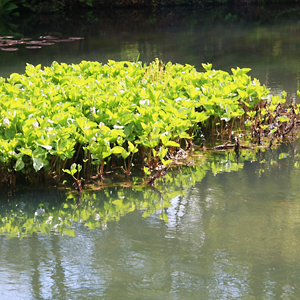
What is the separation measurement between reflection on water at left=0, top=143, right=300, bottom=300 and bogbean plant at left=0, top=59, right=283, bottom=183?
26 cm

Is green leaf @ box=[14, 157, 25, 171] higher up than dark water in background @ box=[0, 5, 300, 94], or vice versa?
→ dark water in background @ box=[0, 5, 300, 94]

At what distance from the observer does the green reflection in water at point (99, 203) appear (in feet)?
9.11

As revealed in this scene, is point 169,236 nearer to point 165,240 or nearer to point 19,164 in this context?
point 165,240

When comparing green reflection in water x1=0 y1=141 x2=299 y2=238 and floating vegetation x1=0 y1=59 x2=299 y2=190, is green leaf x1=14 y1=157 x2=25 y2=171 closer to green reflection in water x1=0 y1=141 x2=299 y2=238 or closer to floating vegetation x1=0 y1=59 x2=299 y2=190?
floating vegetation x1=0 y1=59 x2=299 y2=190

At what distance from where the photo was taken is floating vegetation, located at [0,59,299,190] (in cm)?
319

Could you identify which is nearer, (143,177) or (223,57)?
(143,177)

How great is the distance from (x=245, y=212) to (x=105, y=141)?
3.32 feet

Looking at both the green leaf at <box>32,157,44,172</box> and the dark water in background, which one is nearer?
the green leaf at <box>32,157,44,172</box>

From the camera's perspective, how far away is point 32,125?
10.5ft

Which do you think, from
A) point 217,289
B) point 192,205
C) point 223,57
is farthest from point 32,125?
point 223,57

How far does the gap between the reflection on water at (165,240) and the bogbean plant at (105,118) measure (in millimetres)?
264

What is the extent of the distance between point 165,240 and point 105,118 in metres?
1.29

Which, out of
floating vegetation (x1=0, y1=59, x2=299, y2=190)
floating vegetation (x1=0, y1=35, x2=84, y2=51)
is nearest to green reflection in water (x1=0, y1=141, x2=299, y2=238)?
floating vegetation (x1=0, y1=59, x2=299, y2=190)

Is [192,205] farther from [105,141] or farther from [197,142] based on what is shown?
[197,142]
